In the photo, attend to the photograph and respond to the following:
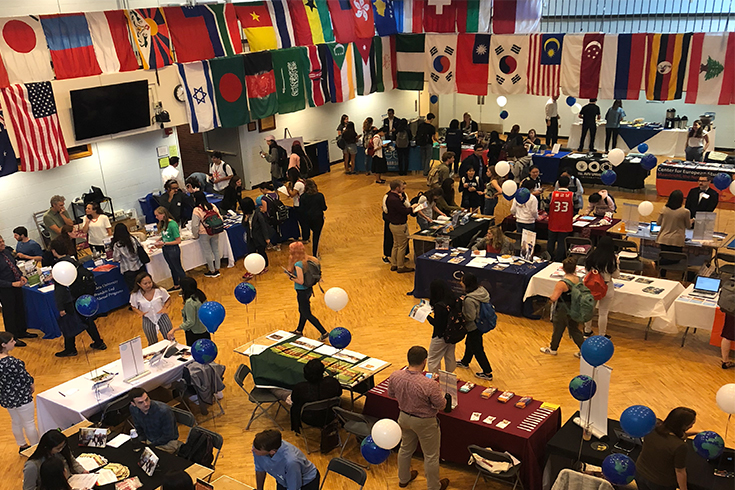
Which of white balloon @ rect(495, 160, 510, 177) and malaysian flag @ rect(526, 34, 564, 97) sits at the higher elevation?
malaysian flag @ rect(526, 34, 564, 97)

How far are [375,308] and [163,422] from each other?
169 inches

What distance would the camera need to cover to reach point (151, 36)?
499 inches

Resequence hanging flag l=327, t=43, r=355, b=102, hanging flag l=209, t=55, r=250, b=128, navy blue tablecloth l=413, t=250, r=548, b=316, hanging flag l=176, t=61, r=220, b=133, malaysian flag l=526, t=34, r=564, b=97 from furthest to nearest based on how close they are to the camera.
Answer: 1. hanging flag l=327, t=43, r=355, b=102
2. malaysian flag l=526, t=34, r=564, b=97
3. hanging flag l=209, t=55, r=250, b=128
4. hanging flag l=176, t=61, r=220, b=133
5. navy blue tablecloth l=413, t=250, r=548, b=316

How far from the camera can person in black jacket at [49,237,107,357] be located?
338 inches

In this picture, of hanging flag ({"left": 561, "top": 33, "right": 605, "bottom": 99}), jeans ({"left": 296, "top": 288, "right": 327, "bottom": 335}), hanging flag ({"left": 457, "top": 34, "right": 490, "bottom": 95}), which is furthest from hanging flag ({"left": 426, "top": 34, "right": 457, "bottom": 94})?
jeans ({"left": 296, "top": 288, "right": 327, "bottom": 335})

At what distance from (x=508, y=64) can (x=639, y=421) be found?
13.1 meters

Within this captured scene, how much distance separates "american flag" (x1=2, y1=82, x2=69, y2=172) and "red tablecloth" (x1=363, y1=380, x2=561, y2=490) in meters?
7.79

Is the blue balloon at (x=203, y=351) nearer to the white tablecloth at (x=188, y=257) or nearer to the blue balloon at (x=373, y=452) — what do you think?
the blue balloon at (x=373, y=452)

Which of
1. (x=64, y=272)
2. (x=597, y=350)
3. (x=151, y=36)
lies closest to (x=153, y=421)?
(x=64, y=272)

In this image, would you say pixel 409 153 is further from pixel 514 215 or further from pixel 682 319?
pixel 682 319

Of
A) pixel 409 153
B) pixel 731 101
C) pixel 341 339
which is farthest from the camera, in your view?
pixel 409 153

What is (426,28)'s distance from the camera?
18078mm

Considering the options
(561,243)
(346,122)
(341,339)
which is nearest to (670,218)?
(561,243)

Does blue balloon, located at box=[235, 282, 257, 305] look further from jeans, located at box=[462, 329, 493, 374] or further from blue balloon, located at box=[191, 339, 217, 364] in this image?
jeans, located at box=[462, 329, 493, 374]
